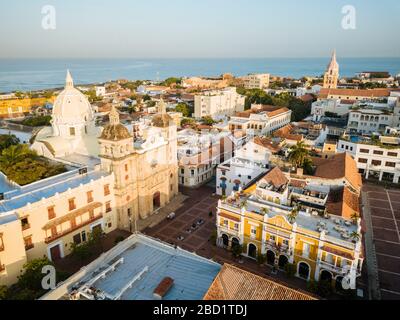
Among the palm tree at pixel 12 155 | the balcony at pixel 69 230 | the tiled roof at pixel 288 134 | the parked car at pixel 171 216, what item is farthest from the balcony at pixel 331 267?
the palm tree at pixel 12 155

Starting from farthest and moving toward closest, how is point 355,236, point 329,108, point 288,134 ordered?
point 329,108, point 288,134, point 355,236

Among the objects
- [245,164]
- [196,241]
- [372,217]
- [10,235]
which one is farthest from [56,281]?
[372,217]

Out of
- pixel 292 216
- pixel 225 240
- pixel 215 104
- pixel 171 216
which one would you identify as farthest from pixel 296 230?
pixel 215 104

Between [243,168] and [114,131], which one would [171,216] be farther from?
[114,131]

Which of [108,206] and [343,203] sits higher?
[343,203]

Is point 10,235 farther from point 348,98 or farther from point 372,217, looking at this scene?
point 348,98

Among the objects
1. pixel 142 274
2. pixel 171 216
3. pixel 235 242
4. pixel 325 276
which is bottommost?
pixel 325 276
